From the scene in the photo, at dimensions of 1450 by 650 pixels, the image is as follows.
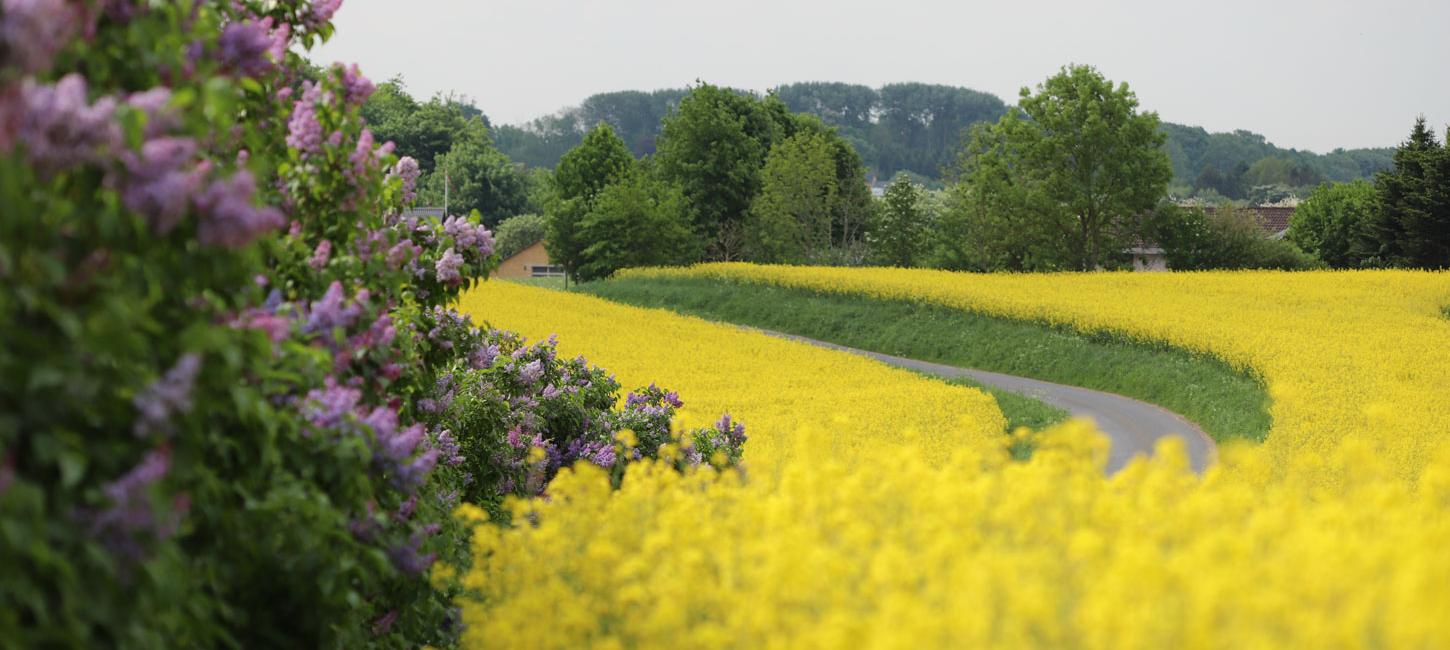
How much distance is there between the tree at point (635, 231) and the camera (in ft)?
210

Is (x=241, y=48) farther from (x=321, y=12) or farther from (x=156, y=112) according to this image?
(x=321, y=12)

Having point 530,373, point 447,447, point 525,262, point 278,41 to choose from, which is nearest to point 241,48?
point 278,41

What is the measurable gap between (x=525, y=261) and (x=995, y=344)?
7253 centimetres

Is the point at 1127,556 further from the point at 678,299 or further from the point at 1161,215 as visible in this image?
the point at 1161,215

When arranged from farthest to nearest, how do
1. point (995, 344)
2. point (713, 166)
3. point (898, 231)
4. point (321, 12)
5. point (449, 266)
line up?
point (898, 231), point (713, 166), point (995, 344), point (449, 266), point (321, 12)

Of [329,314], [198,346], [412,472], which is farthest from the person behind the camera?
[412,472]

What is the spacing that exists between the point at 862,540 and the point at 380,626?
120 inches

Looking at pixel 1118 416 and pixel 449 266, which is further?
pixel 1118 416

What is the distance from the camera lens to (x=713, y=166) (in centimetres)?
7162

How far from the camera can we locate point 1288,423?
68.3 ft

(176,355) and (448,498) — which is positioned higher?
(176,355)

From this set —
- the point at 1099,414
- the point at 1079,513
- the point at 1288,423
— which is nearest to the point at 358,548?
the point at 1079,513

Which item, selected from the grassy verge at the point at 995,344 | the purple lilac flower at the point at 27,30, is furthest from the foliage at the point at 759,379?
the purple lilac flower at the point at 27,30

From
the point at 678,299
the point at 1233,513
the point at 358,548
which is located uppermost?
the point at 1233,513
